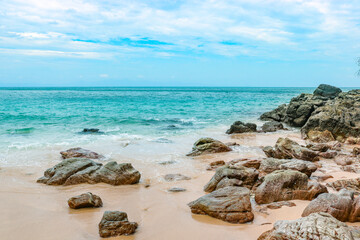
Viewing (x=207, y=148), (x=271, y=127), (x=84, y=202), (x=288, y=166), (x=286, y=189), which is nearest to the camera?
(x=84, y=202)

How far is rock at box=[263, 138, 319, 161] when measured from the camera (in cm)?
1265

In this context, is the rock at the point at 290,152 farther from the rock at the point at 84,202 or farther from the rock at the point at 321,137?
the rock at the point at 84,202

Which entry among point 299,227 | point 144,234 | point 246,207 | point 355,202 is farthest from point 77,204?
point 355,202

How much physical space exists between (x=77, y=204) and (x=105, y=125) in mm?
17863

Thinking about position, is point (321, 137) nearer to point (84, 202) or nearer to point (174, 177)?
point (174, 177)

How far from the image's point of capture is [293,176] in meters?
8.23

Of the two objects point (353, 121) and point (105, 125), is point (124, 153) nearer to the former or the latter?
point (105, 125)

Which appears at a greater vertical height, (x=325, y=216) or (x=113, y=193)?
(x=325, y=216)

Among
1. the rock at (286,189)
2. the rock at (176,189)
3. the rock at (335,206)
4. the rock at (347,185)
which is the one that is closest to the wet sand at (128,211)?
the rock at (176,189)

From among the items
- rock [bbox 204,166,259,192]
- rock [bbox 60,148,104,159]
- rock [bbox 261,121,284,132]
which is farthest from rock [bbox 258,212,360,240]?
rock [bbox 261,121,284,132]

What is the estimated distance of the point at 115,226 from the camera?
250 inches

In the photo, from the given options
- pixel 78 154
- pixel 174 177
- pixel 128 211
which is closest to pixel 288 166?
pixel 174 177

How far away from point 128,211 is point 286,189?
172 inches

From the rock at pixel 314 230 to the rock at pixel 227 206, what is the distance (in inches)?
63.3
